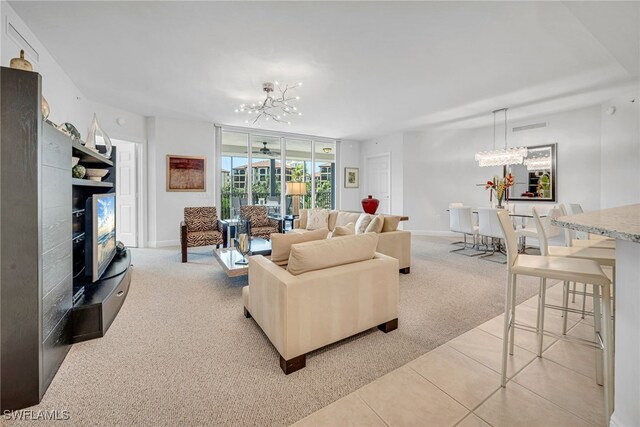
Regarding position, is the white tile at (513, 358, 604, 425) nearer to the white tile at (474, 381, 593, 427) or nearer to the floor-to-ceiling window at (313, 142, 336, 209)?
the white tile at (474, 381, 593, 427)

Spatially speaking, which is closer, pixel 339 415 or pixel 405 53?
pixel 339 415

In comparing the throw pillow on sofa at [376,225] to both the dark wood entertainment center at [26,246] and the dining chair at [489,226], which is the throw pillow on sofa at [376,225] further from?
the dark wood entertainment center at [26,246]

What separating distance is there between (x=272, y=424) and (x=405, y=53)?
3.42 meters

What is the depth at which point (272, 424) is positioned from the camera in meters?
1.32

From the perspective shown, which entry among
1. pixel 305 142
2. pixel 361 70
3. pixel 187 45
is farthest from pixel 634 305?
pixel 305 142

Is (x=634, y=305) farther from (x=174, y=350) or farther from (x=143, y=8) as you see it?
(x=143, y=8)

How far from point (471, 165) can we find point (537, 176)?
129 cm

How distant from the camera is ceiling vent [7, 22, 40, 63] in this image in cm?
224

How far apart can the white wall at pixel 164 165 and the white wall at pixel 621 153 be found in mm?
7451

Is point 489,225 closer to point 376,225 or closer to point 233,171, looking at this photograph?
point 376,225

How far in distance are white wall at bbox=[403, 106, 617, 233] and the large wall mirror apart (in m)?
0.11

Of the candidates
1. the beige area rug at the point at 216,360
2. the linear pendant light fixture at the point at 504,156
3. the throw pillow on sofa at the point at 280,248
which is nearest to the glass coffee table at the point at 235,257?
the beige area rug at the point at 216,360

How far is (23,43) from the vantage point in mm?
2424

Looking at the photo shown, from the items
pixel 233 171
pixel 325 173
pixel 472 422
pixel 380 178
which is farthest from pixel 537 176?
pixel 233 171
